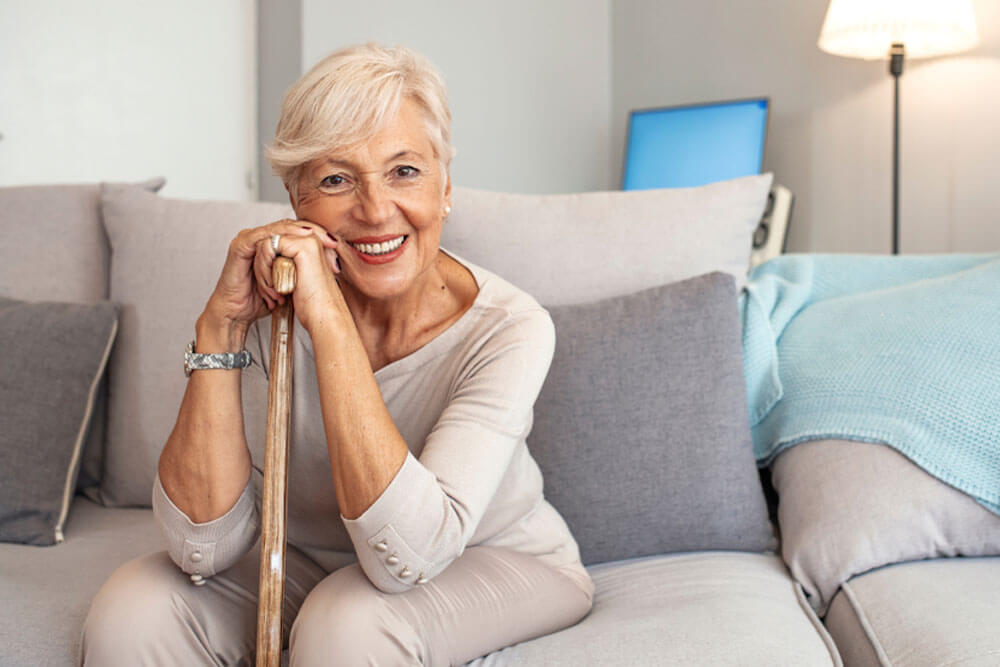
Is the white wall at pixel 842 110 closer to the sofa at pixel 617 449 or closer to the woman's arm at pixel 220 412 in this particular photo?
the sofa at pixel 617 449

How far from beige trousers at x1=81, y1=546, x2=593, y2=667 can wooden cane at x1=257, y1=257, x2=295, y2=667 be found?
1.2 inches

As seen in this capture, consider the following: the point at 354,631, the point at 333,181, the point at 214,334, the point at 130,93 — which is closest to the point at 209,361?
the point at 214,334

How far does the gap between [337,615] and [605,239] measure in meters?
0.87

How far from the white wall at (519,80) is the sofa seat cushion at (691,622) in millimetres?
2708

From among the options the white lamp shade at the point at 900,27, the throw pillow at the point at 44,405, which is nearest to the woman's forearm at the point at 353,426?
the throw pillow at the point at 44,405

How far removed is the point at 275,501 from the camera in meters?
1.08

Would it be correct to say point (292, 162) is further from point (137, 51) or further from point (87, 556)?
point (137, 51)

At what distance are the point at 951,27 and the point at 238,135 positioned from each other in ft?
8.45

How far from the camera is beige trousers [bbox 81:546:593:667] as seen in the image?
104cm

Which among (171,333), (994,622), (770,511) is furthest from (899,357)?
(171,333)

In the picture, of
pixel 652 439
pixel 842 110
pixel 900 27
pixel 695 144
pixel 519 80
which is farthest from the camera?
pixel 519 80

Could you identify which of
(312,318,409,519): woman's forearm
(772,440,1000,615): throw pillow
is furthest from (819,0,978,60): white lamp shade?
(312,318,409,519): woman's forearm

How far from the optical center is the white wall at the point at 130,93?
3193mm

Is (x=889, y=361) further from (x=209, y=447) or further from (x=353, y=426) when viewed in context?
(x=209, y=447)
